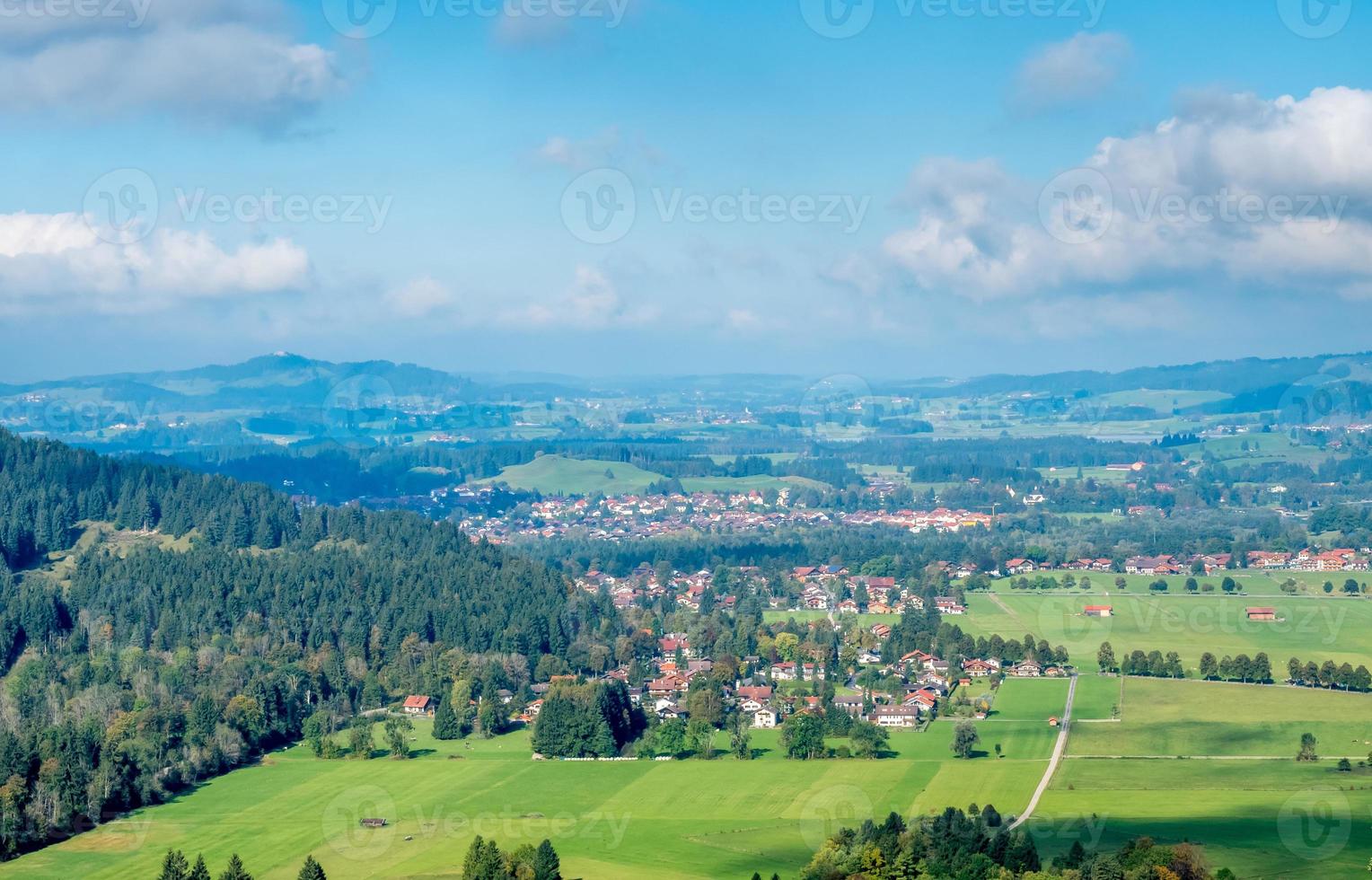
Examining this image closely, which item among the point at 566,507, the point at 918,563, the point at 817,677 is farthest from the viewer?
the point at 566,507

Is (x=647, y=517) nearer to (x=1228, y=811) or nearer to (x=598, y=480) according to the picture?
(x=598, y=480)

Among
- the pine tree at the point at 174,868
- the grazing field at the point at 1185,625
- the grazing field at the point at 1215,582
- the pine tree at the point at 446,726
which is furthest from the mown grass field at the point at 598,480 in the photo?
the pine tree at the point at 174,868

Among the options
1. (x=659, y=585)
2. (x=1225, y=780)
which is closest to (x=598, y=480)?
(x=659, y=585)

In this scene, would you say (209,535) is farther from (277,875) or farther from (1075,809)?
(1075,809)

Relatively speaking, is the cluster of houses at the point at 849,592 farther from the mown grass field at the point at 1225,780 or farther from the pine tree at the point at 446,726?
the pine tree at the point at 446,726

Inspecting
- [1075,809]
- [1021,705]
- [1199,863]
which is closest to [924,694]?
[1021,705]

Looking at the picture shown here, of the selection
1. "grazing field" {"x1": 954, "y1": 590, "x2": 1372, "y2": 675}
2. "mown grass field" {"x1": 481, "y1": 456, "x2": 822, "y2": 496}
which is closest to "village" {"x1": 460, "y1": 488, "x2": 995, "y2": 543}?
"mown grass field" {"x1": 481, "y1": 456, "x2": 822, "y2": 496}
